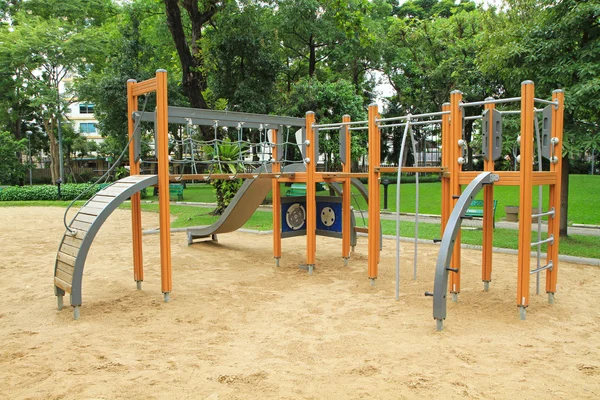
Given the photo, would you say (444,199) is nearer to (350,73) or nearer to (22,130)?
(350,73)

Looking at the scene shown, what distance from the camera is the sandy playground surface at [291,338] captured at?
3.84 meters

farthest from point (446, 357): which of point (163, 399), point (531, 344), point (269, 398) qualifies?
point (163, 399)

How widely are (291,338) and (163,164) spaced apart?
2.73 meters

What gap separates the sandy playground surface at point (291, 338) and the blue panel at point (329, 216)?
75cm

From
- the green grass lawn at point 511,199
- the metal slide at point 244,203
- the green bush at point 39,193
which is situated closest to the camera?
the metal slide at point 244,203

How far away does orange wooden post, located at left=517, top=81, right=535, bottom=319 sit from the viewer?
17.4ft

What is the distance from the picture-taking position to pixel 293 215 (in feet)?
29.9

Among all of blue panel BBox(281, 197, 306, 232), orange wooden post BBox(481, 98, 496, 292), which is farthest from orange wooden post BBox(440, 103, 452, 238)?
blue panel BBox(281, 197, 306, 232)

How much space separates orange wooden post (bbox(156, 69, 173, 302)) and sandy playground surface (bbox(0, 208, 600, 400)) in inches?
17.3

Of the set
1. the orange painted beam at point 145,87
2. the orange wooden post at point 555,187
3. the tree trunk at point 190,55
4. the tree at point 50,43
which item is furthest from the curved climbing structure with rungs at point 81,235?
the tree at point 50,43

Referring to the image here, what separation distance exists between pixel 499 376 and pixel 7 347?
447 centimetres

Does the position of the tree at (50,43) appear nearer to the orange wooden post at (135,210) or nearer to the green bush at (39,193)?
the green bush at (39,193)

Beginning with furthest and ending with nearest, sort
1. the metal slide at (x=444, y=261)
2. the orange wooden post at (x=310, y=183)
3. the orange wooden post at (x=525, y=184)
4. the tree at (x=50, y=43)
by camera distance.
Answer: the tree at (x=50, y=43) → the orange wooden post at (x=310, y=183) → the orange wooden post at (x=525, y=184) → the metal slide at (x=444, y=261)

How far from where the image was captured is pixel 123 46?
60.9ft
